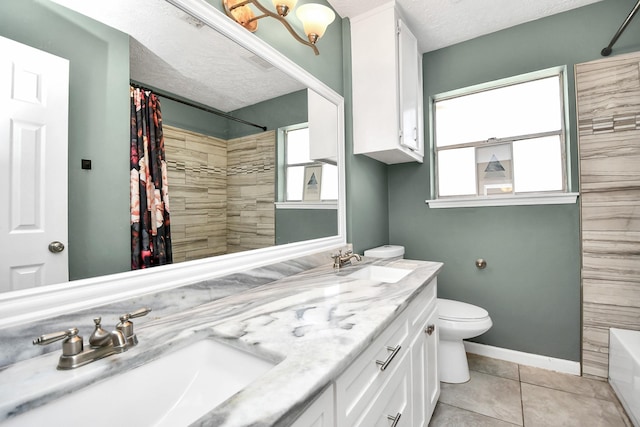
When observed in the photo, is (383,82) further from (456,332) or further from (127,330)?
(127,330)

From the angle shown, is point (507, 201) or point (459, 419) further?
point (507, 201)

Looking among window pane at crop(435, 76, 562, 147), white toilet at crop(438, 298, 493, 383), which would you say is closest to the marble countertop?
white toilet at crop(438, 298, 493, 383)

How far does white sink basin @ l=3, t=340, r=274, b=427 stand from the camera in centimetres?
56

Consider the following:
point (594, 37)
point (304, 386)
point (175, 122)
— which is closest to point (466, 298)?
point (594, 37)

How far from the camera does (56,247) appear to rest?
0.71 m

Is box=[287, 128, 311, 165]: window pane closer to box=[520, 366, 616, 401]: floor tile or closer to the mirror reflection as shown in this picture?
the mirror reflection

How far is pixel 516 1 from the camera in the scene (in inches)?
75.7

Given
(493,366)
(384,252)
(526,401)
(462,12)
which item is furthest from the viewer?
(384,252)

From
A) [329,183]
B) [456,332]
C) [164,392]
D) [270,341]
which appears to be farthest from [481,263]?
[164,392]

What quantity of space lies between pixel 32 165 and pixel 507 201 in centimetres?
262

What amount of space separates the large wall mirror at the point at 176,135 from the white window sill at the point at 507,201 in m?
1.35

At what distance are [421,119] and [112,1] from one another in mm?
2177

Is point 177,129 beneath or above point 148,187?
above

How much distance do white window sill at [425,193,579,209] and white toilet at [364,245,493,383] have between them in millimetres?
808
